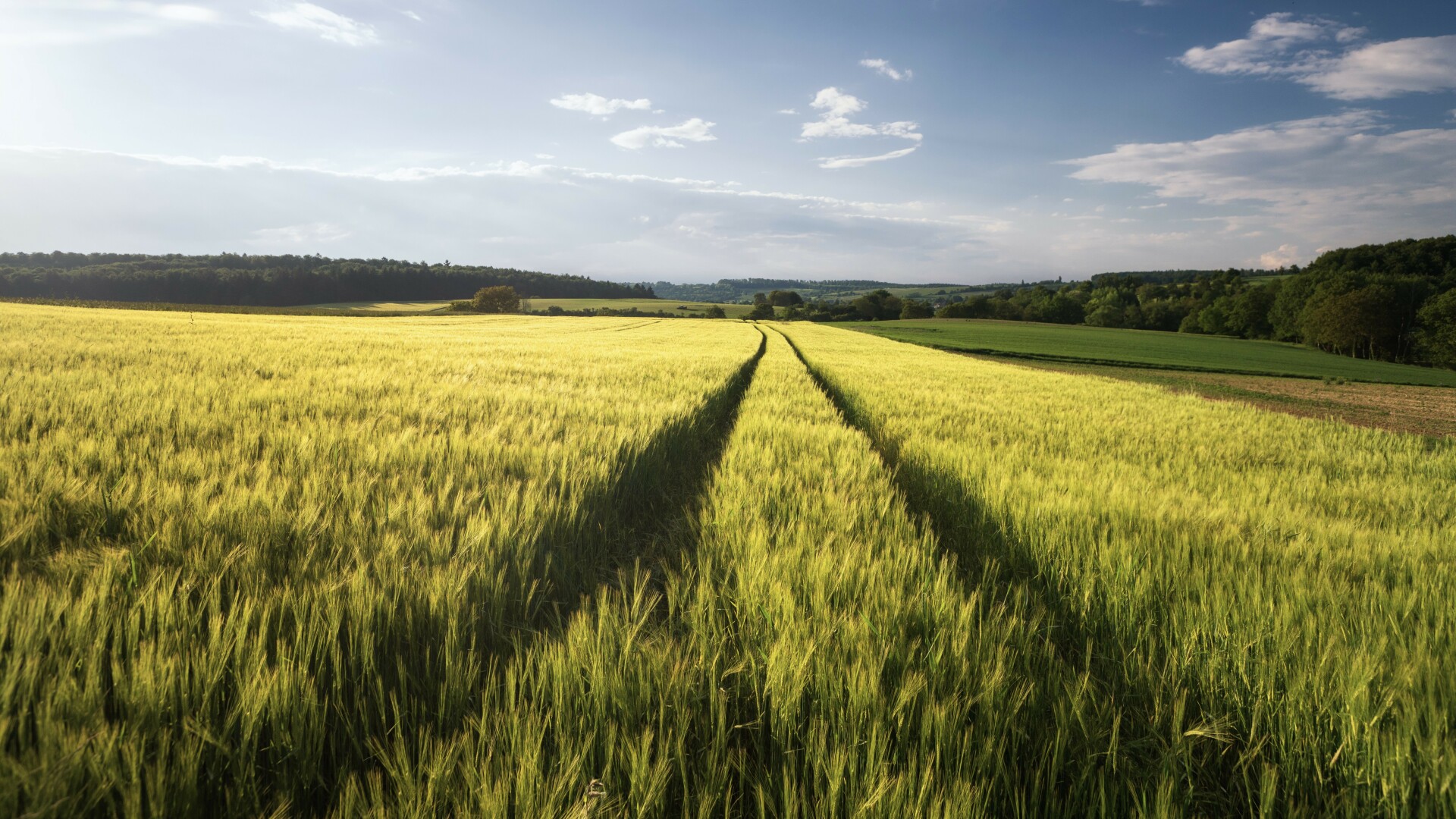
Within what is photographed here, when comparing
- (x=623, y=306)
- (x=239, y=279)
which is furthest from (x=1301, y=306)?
(x=239, y=279)

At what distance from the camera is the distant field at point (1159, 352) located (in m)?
38.6

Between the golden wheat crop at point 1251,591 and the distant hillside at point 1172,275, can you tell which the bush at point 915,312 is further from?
the golden wheat crop at point 1251,591

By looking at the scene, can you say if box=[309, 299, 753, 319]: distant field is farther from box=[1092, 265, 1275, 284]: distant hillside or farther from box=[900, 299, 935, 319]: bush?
box=[1092, 265, 1275, 284]: distant hillside

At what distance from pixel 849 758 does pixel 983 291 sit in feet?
659

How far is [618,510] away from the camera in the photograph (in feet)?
10.7

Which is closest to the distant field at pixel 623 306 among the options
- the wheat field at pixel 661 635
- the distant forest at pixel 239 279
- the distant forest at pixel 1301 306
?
the distant forest at pixel 239 279

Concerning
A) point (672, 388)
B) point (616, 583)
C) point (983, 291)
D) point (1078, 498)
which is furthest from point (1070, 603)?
point (983, 291)

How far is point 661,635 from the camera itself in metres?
1.71

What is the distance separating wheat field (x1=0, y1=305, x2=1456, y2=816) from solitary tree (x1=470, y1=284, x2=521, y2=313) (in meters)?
90.7

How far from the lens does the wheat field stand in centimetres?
104

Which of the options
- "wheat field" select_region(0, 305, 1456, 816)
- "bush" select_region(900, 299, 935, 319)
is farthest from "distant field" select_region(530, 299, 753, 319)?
"wheat field" select_region(0, 305, 1456, 816)

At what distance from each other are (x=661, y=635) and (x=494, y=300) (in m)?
95.2

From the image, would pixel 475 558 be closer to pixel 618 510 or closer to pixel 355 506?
pixel 355 506

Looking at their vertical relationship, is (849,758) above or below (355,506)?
below
